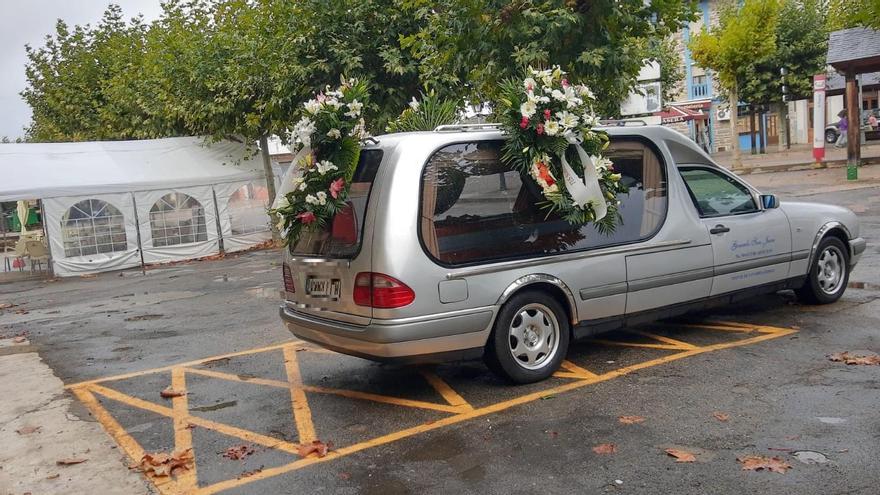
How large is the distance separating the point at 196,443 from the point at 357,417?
1.07 metres

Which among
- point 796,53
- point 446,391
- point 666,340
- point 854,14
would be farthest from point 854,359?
point 796,53

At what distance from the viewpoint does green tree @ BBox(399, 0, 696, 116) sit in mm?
9172

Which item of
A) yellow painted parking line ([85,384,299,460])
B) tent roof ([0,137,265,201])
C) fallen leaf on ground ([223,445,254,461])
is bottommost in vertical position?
yellow painted parking line ([85,384,299,460])

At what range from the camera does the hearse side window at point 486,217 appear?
5324 millimetres

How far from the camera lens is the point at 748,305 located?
7.96 m

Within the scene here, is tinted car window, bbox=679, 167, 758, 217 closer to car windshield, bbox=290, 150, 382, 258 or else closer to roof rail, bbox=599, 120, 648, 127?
roof rail, bbox=599, 120, 648, 127

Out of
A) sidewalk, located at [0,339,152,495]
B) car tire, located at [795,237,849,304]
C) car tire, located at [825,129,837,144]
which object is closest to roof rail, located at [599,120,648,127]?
car tire, located at [795,237,849,304]

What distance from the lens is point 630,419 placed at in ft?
16.0

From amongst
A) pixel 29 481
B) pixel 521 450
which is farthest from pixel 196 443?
pixel 521 450

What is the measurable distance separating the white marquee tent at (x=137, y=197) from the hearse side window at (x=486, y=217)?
1559cm

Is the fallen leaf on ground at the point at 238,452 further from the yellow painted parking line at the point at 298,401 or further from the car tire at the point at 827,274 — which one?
the car tire at the point at 827,274

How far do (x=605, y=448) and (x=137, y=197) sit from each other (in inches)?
686

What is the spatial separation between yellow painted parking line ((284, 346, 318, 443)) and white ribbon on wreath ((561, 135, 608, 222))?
247 centimetres

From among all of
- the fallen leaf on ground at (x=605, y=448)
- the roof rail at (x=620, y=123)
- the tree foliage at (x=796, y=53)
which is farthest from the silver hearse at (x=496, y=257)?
the tree foliage at (x=796, y=53)
